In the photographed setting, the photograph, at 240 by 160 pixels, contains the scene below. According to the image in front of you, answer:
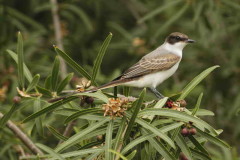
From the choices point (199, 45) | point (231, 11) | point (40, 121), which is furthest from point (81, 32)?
point (40, 121)

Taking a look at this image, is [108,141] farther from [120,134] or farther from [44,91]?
[44,91]

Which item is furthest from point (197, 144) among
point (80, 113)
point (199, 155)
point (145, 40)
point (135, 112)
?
point (145, 40)

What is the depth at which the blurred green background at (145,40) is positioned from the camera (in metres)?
5.83

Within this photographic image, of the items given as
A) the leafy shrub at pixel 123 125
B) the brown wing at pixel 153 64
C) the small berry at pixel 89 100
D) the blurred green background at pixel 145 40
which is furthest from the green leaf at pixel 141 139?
the blurred green background at pixel 145 40

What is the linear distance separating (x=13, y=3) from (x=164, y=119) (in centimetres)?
468

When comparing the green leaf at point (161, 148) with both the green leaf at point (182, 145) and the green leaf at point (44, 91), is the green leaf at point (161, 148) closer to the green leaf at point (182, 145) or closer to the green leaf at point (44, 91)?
the green leaf at point (182, 145)

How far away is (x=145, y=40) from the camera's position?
260 inches

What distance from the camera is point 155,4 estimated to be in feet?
23.4

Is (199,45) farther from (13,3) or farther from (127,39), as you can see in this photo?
(13,3)

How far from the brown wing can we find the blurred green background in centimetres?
51

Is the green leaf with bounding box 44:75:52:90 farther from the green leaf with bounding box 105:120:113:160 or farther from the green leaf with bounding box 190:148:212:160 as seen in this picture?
the green leaf with bounding box 190:148:212:160

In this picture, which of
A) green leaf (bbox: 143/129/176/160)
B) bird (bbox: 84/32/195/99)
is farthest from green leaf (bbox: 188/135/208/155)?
bird (bbox: 84/32/195/99)

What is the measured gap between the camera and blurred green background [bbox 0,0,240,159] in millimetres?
5832

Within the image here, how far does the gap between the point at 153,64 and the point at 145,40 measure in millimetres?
1661
